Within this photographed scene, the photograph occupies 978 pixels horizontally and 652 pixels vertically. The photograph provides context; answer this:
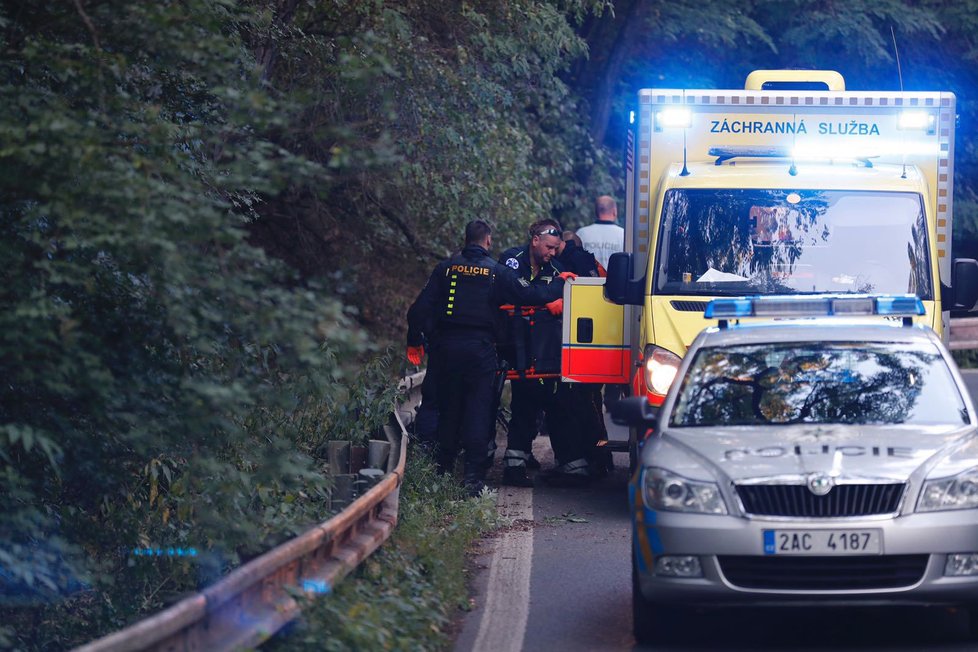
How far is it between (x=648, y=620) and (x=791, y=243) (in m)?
4.26

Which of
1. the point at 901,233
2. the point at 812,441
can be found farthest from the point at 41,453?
the point at 901,233

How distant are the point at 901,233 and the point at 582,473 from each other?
3279 millimetres

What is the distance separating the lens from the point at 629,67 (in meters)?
26.0

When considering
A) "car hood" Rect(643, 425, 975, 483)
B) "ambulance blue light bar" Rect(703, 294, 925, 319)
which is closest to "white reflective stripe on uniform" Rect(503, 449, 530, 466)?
"ambulance blue light bar" Rect(703, 294, 925, 319)

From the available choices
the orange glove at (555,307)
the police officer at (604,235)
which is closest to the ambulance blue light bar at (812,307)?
the orange glove at (555,307)

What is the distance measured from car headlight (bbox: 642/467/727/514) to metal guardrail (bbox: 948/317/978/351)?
18755mm

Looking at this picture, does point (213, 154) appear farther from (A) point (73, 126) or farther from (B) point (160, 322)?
(A) point (73, 126)

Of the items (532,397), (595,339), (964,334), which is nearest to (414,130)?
(532,397)

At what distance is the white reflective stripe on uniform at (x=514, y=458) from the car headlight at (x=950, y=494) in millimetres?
5934

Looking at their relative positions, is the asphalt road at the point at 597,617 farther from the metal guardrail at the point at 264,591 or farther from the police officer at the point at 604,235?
the police officer at the point at 604,235

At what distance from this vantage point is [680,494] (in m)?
7.00

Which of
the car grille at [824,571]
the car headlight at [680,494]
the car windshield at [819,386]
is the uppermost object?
the car windshield at [819,386]

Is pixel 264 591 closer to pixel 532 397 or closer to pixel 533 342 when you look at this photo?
pixel 533 342

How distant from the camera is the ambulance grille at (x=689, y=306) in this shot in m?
10.6
